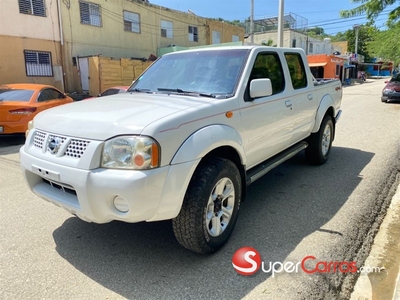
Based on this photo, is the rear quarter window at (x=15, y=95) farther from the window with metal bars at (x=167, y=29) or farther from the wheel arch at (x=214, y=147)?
the window with metal bars at (x=167, y=29)

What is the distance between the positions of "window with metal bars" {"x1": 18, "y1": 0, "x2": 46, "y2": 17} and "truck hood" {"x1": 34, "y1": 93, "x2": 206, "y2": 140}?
1560 cm

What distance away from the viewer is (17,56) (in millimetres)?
15641

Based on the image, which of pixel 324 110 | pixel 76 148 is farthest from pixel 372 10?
pixel 76 148

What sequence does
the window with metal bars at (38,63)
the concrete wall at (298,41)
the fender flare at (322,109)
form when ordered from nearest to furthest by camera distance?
the fender flare at (322,109)
the window with metal bars at (38,63)
the concrete wall at (298,41)

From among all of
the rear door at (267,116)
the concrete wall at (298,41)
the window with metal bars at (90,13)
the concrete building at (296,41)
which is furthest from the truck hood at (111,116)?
the concrete wall at (298,41)

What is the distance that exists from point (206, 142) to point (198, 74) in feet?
4.12

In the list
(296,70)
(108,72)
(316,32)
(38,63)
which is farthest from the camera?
(316,32)

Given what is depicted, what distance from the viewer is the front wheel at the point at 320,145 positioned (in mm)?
5559

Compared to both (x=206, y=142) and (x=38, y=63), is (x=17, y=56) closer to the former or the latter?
(x=38, y=63)

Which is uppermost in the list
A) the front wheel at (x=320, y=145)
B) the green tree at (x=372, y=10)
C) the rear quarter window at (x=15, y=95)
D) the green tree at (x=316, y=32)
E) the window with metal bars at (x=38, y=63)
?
the green tree at (x=316, y=32)

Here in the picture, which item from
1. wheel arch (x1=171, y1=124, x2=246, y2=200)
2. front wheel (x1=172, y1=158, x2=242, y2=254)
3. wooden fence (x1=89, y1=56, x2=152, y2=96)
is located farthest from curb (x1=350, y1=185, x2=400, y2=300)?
wooden fence (x1=89, y1=56, x2=152, y2=96)

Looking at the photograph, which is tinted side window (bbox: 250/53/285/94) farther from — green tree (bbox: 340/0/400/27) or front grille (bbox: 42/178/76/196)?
green tree (bbox: 340/0/400/27)

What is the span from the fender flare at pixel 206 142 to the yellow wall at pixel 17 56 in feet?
51.4

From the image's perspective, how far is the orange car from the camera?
766cm
